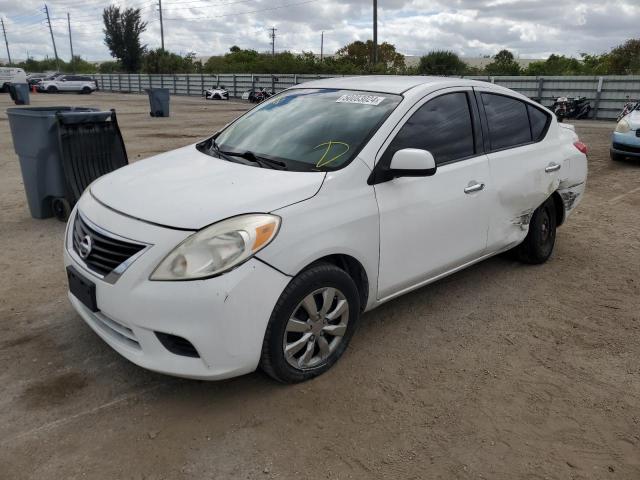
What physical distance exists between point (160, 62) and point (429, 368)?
6051 cm

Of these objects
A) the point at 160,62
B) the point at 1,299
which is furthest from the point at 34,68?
the point at 1,299

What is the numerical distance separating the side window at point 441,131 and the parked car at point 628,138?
7.82 m

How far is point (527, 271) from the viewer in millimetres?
4648

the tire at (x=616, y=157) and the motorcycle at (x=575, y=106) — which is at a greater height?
the motorcycle at (x=575, y=106)

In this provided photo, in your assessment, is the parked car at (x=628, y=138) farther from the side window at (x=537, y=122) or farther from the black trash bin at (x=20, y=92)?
the black trash bin at (x=20, y=92)

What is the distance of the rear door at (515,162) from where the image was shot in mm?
3891

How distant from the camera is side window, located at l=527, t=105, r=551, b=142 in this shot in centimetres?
440

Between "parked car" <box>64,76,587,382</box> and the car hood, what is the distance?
12 millimetres

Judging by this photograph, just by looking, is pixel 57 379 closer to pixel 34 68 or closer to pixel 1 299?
pixel 1 299

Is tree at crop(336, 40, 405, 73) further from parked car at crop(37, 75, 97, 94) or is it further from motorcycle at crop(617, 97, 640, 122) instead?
motorcycle at crop(617, 97, 640, 122)

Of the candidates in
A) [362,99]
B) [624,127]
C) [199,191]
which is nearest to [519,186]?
[362,99]

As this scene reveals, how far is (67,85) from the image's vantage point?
136ft

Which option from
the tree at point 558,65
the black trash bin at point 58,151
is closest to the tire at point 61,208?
the black trash bin at point 58,151

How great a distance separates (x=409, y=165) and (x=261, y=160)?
0.91m
